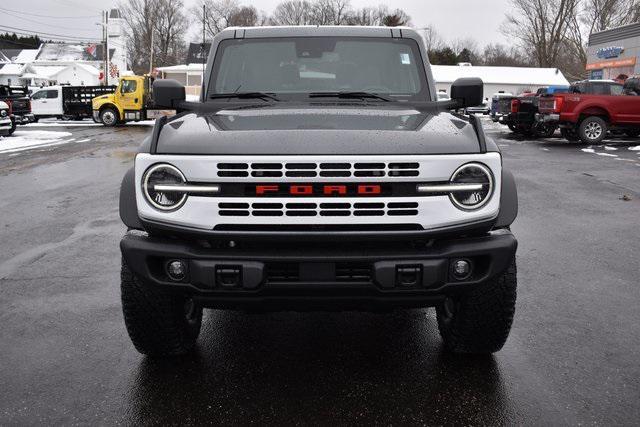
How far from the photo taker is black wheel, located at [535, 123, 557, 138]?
19.3 meters

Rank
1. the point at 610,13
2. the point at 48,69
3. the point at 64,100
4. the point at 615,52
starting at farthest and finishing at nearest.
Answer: the point at 48,69 < the point at 610,13 < the point at 615,52 < the point at 64,100

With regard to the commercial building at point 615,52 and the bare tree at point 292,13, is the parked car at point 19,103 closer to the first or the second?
the commercial building at point 615,52

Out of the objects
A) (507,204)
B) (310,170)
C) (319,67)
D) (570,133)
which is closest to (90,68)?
(570,133)

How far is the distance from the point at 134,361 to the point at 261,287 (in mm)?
1197

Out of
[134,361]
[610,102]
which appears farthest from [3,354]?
[610,102]

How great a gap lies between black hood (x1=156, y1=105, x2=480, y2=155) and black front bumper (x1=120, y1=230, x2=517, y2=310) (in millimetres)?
415

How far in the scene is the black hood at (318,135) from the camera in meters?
2.78

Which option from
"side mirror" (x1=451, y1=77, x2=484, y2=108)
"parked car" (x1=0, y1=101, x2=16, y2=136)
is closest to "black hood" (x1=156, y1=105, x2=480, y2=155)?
"side mirror" (x1=451, y1=77, x2=484, y2=108)

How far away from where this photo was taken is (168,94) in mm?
4137

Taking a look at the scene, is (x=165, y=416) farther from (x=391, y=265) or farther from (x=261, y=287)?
Answer: (x=391, y=265)

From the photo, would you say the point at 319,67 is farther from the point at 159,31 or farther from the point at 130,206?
the point at 159,31

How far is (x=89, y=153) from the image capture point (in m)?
16.1

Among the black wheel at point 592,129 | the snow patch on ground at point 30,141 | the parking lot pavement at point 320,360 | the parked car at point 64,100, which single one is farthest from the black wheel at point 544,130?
the parked car at point 64,100

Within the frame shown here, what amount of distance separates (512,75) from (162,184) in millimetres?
65196
